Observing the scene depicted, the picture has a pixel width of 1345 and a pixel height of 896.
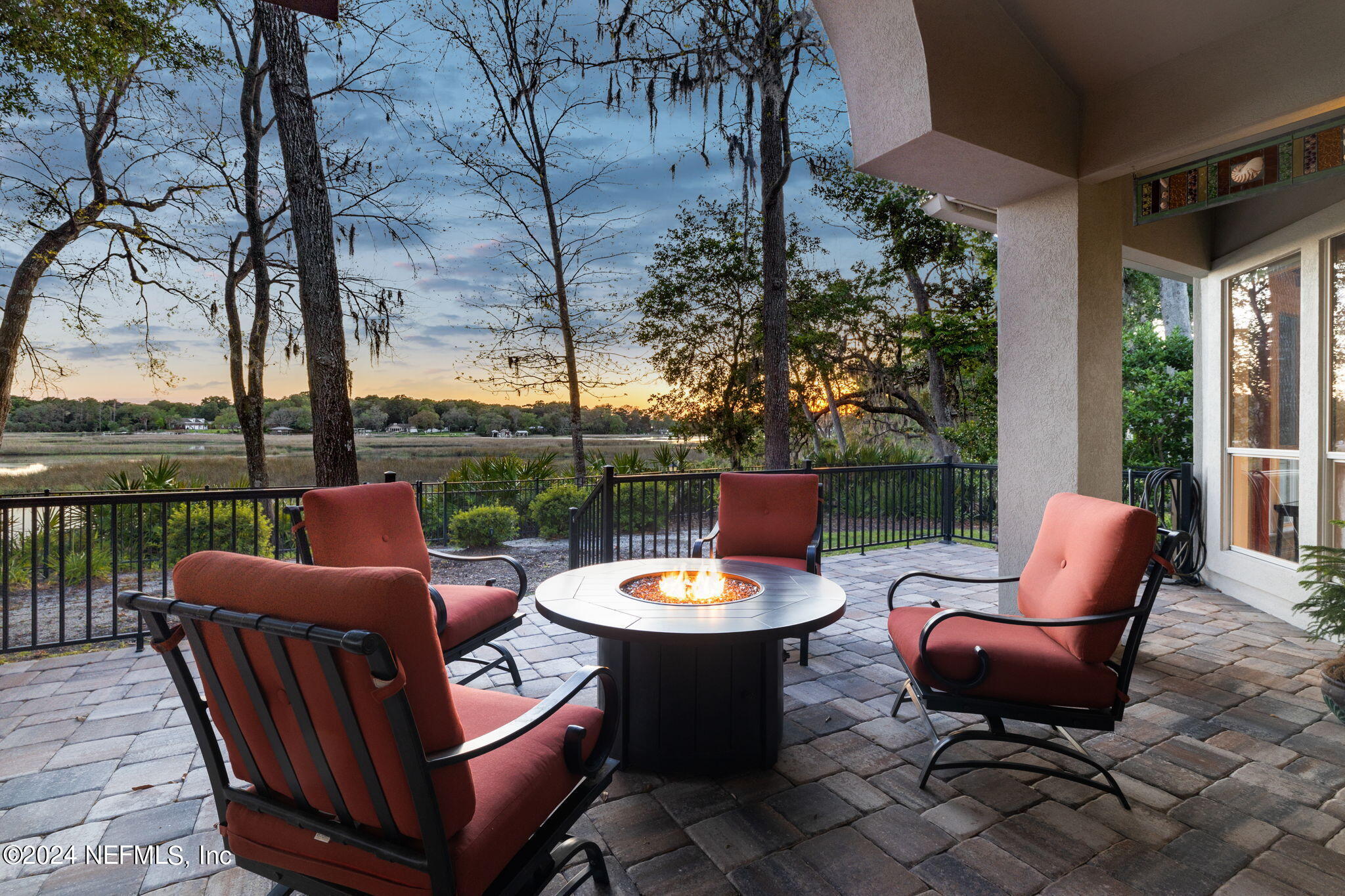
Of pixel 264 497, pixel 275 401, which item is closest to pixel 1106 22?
pixel 264 497

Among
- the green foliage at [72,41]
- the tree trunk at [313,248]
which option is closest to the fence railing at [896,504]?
the tree trunk at [313,248]

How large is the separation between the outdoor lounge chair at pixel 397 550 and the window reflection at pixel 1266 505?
4.70 meters

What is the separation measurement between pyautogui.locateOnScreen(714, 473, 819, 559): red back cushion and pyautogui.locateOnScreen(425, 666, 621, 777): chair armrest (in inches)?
87.9

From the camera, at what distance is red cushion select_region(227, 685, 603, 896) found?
1.12 m

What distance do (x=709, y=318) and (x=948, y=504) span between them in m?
6.18

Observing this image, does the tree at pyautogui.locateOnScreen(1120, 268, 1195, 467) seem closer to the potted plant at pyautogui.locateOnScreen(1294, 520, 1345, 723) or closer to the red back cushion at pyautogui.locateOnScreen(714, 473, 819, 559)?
the potted plant at pyautogui.locateOnScreen(1294, 520, 1345, 723)

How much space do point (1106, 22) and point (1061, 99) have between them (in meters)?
0.36

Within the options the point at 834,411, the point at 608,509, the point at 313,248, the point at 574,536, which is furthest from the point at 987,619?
the point at 834,411

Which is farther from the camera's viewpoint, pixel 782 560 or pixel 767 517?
pixel 767 517

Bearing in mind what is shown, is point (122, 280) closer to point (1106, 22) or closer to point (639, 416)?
point (639, 416)

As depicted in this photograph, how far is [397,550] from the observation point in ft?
9.64

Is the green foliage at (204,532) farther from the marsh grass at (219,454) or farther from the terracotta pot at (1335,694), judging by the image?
the terracotta pot at (1335,694)

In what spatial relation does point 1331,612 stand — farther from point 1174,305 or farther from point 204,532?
point 1174,305

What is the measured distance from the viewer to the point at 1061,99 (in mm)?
3205
